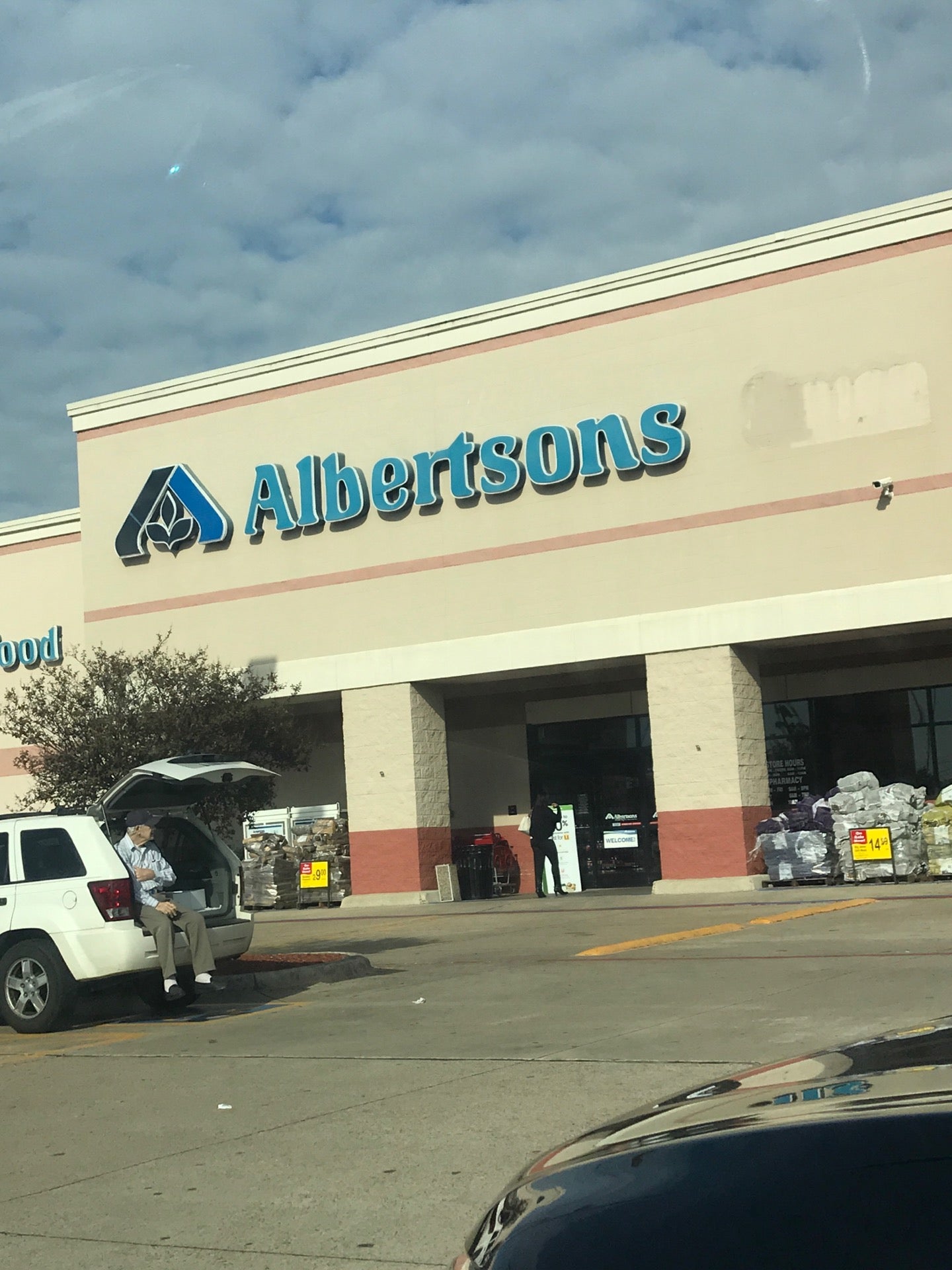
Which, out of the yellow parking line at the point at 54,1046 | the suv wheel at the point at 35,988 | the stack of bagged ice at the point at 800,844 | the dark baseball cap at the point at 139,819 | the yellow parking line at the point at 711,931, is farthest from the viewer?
the stack of bagged ice at the point at 800,844

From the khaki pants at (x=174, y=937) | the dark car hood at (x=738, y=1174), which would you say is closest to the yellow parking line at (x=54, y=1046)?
the khaki pants at (x=174, y=937)

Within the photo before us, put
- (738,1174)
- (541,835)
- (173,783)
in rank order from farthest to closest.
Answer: (541,835)
(173,783)
(738,1174)

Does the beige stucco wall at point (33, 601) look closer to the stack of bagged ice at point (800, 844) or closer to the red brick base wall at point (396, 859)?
the red brick base wall at point (396, 859)

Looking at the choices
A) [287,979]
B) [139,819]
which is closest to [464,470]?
[287,979]

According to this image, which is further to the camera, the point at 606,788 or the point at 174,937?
the point at 606,788

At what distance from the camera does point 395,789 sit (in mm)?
27781

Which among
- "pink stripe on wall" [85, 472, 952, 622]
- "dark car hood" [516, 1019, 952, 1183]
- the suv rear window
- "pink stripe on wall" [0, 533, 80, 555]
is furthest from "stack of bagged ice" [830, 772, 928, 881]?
"dark car hood" [516, 1019, 952, 1183]

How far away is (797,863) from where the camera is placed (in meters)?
24.3

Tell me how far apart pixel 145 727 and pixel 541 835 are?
27.7 ft

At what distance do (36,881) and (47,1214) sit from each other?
239 inches

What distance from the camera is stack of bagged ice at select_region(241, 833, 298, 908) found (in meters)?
29.1

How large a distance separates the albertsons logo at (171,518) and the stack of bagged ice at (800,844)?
13.1 metres

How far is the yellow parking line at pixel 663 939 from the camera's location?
50.4 ft

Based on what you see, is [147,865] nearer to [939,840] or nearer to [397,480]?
[939,840]
